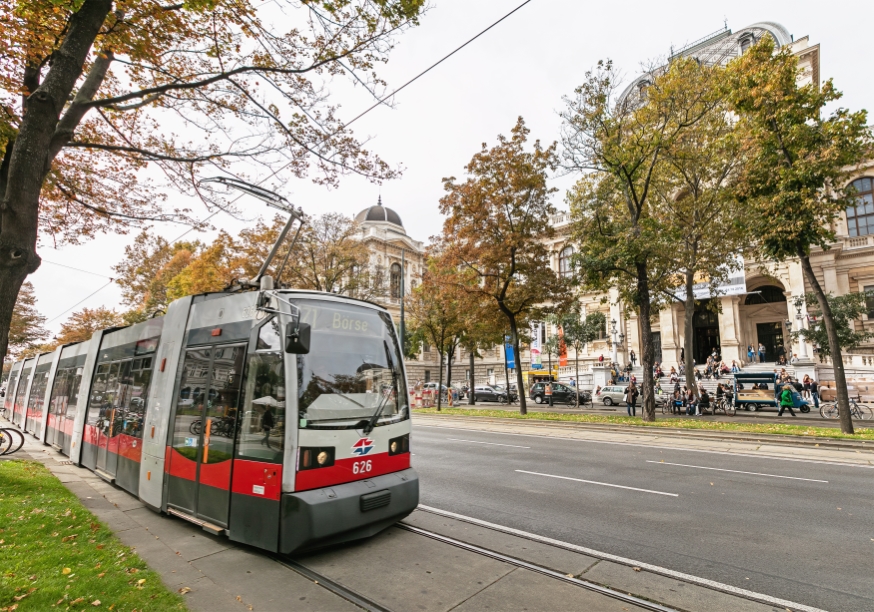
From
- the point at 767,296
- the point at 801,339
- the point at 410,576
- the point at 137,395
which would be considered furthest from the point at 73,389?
the point at 767,296

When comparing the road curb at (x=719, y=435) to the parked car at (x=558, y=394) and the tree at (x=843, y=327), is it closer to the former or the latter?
the parked car at (x=558, y=394)

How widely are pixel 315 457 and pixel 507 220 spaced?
18909 millimetres

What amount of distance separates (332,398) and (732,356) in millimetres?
44614

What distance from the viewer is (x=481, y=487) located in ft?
27.6

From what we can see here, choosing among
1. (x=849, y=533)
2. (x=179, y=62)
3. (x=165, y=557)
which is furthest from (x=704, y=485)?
(x=179, y=62)

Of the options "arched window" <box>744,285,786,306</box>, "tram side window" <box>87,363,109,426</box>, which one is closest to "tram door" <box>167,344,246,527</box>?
"tram side window" <box>87,363,109,426</box>

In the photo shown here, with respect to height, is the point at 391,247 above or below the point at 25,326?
above

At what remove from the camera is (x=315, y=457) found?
504cm

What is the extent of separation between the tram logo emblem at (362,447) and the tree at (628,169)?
1647cm

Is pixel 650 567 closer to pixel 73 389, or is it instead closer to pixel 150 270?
pixel 73 389

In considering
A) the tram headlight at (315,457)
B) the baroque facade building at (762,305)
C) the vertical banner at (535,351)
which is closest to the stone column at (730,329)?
the baroque facade building at (762,305)

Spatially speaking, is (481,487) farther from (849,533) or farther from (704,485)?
(849,533)

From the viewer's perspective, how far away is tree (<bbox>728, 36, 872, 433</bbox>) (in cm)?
1422

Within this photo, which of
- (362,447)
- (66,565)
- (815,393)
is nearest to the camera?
(66,565)
